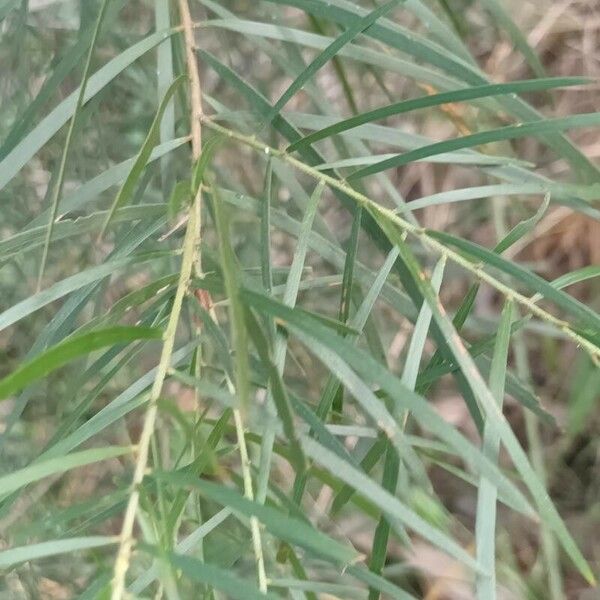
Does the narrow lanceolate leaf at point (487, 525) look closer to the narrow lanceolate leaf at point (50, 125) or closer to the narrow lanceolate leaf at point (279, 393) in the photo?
the narrow lanceolate leaf at point (279, 393)

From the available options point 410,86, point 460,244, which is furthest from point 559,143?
point 410,86

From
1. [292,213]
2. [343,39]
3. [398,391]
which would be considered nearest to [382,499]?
[398,391]

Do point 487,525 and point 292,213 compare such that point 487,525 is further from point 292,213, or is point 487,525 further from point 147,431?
point 292,213

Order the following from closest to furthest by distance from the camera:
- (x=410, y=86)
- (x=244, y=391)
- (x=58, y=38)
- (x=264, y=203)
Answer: (x=244, y=391) → (x=264, y=203) → (x=58, y=38) → (x=410, y=86)

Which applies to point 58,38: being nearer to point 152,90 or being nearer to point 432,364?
point 152,90

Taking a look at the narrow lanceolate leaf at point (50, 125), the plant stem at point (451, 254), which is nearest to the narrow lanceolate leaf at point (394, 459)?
the plant stem at point (451, 254)

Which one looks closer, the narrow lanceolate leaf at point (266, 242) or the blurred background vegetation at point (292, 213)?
the narrow lanceolate leaf at point (266, 242)

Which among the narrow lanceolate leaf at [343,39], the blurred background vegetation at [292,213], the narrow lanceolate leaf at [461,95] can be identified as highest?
the narrow lanceolate leaf at [343,39]

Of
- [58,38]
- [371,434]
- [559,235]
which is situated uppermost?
[58,38]
